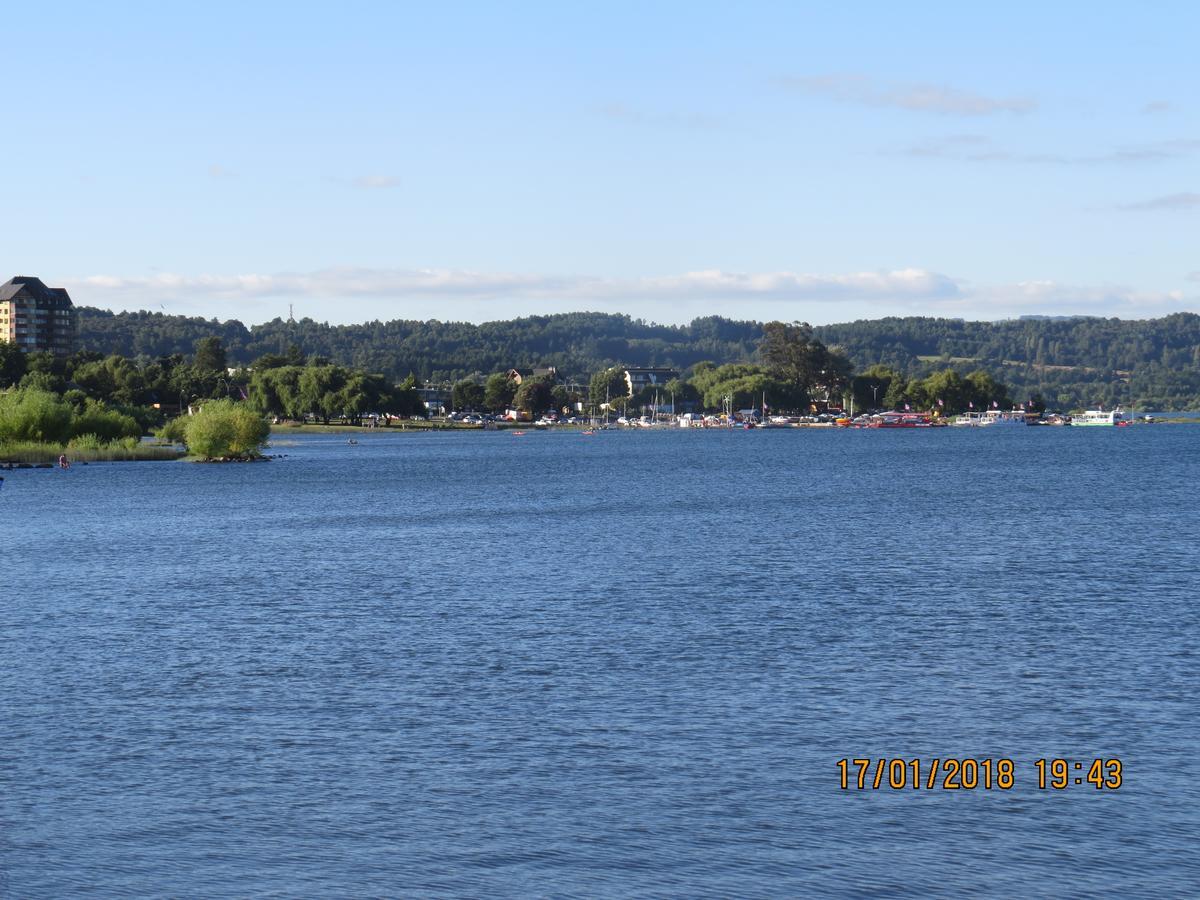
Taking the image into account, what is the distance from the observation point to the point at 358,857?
21.6m

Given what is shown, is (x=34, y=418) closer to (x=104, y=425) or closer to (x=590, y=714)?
(x=104, y=425)

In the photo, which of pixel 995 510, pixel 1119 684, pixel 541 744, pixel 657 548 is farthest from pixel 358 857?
pixel 995 510

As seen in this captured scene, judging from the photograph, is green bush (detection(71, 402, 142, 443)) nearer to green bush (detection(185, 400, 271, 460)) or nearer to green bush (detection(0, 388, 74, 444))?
green bush (detection(0, 388, 74, 444))

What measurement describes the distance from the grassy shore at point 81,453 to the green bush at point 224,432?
4300 millimetres

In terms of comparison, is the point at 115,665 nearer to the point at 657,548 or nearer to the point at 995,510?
the point at 657,548

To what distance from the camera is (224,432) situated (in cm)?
15175

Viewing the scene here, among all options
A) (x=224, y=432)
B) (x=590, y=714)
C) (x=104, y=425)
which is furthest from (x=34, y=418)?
(x=590, y=714)

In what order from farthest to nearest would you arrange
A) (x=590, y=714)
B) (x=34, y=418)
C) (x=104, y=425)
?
(x=104, y=425) < (x=34, y=418) < (x=590, y=714)

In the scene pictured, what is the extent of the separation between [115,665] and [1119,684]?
76.0 feet

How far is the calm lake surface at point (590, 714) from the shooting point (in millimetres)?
21344

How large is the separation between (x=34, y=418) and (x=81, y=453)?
18.6 ft
